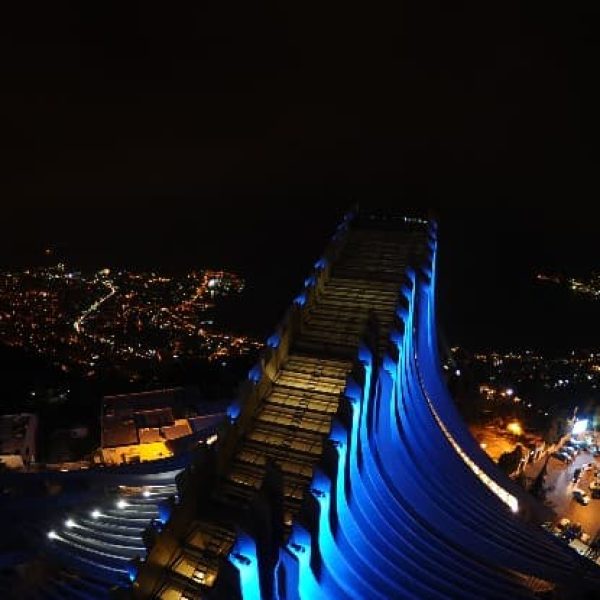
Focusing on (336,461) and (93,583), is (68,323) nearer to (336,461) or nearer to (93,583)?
(93,583)

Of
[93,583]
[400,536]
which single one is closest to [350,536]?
[400,536]

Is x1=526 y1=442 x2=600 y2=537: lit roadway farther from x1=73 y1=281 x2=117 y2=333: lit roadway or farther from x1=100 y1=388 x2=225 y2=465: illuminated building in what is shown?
x1=73 y1=281 x2=117 y2=333: lit roadway

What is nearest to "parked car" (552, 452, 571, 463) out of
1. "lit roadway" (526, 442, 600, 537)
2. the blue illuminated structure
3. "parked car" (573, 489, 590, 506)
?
"lit roadway" (526, 442, 600, 537)

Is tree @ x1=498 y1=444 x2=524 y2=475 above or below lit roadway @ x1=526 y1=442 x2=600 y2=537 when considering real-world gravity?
above

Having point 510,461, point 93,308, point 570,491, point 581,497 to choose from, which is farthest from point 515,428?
point 93,308

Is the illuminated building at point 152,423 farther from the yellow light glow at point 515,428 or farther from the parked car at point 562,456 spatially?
the parked car at point 562,456

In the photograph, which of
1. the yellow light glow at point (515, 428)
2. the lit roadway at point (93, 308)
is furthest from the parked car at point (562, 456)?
the lit roadway at point (93, 308)
